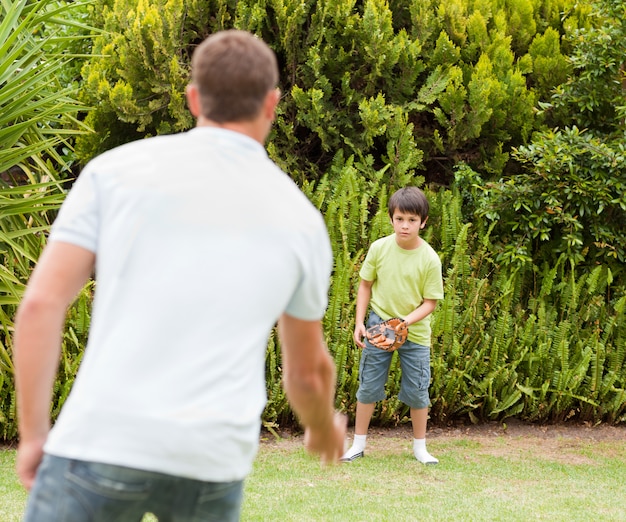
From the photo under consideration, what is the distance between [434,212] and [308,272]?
629 cm

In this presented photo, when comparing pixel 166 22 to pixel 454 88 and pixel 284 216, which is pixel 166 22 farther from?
pixel 284 216

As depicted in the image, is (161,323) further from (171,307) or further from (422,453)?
(422,453)

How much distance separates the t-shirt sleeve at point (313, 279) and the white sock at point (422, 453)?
A: 4.30 meters

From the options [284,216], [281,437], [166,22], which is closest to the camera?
[284,216]

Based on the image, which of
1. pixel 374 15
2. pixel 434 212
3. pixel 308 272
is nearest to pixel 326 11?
pixel 374 15

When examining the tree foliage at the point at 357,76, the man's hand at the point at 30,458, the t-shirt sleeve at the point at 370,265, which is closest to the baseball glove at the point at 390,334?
the t-shirt sleeve at the point at 370,265

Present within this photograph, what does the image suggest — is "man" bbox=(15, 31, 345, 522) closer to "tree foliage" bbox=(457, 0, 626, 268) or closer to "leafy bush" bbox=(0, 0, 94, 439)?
"leafy bush" bbox=(0, 0, 94, 439)

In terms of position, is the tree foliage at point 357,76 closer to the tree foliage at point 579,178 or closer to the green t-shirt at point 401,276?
the tree foliage at point 579,178

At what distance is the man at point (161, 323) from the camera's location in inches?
69.1

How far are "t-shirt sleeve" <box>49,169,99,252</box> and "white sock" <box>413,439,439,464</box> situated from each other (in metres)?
4.65

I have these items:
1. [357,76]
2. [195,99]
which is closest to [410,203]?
[357,76]

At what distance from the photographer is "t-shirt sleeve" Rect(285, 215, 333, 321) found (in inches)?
75.2

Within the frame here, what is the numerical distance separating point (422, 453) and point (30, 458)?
454cm

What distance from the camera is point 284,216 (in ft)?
6.14
